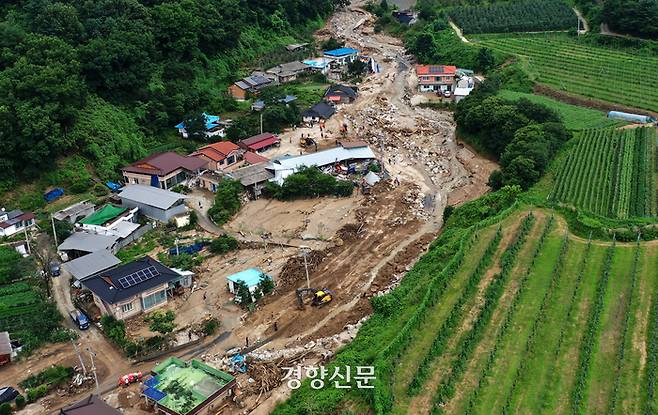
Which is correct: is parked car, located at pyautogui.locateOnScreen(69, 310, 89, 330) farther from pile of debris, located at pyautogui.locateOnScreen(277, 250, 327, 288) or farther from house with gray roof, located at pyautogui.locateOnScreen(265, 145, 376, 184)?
house with gray roof, located at pyautogui.locateOnScreen(265, 145, 376, 184)

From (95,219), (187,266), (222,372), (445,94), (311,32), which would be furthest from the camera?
(311,32)

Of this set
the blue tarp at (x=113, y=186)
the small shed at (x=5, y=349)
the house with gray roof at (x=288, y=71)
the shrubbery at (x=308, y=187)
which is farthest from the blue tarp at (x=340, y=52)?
the small shed at (x=5, y=349)

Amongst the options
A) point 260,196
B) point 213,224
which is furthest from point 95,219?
point 260,196

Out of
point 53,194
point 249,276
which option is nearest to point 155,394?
point 249,276

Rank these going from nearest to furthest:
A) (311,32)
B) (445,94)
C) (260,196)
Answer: (260,196) < (445,94) < (311,32)

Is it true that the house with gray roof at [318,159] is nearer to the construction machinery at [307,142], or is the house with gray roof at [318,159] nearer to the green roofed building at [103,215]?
the construction machinery at [307,142]

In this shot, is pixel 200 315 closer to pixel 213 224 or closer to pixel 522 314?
pixel 213 224
